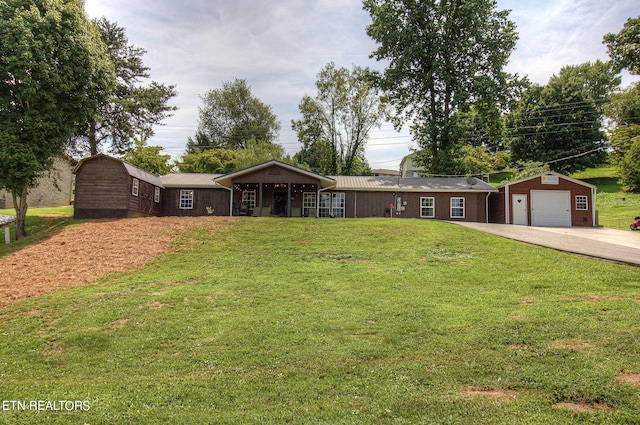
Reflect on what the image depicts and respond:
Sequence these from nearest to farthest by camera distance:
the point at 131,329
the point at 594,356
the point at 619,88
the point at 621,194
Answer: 1. the point at 594,356
2. the point at 131,329
3. the point at 621,194
4. the point at 619,88

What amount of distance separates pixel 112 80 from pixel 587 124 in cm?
4558

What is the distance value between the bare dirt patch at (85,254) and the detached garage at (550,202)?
18777 millimetres

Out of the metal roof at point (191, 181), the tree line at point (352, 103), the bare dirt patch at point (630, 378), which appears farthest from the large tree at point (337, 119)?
the bare dirt patch at point (630, 378)

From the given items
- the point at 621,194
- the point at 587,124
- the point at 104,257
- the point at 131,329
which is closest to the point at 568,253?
the point at 131,329

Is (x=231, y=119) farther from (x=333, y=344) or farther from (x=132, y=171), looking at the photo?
(x=333, y=344)

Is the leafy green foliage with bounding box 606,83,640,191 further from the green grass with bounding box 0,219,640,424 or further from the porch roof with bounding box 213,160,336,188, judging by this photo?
the green grass with bounding box 0,219,640,424

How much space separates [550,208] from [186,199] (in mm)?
24077

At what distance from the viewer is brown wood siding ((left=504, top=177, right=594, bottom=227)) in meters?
25.6

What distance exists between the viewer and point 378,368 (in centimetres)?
546

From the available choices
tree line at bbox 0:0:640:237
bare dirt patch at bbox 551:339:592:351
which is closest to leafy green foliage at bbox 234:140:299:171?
tree line at bbox 0:0:640:237

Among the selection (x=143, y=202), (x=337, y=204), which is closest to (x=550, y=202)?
(x=337, y=204)

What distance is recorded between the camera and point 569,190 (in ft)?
84.5

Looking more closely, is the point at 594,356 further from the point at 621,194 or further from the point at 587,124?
the point at 587,124

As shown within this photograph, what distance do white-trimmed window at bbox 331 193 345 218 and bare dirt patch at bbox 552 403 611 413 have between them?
22707mm
